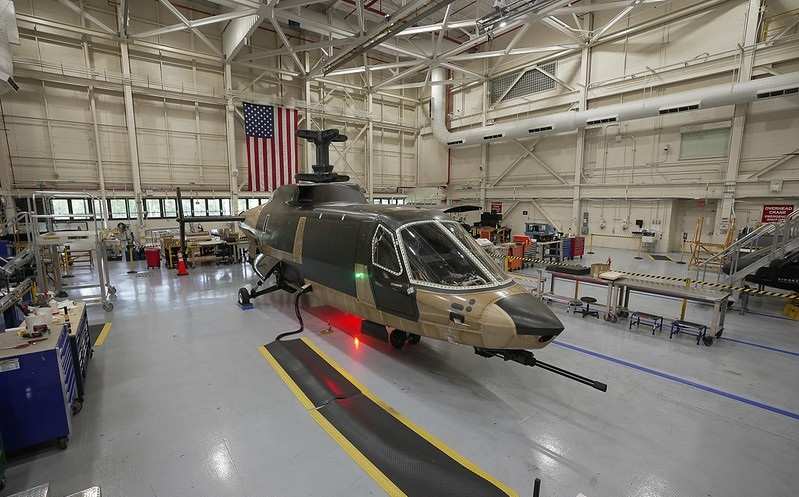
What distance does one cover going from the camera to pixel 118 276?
1143cm

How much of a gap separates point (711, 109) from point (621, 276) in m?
11.8

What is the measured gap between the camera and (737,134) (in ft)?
44.3

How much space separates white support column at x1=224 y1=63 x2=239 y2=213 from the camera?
1689 centimetres

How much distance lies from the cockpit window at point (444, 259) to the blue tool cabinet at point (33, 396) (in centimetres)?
393

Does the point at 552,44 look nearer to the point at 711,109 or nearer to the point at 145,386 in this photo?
the point at 711,109

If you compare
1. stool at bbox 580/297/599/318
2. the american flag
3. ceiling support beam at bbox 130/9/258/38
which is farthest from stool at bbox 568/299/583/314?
the american flag

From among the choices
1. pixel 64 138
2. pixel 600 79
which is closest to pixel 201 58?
pixel 64 138

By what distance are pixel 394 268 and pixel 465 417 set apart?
2.09 meters

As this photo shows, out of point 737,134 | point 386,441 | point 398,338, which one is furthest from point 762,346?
point 737,134

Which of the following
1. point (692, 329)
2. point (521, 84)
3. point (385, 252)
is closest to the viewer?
point (385, 252)

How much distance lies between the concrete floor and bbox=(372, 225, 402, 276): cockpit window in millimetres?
1586

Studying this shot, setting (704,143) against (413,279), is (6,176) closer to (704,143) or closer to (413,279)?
(413,279)

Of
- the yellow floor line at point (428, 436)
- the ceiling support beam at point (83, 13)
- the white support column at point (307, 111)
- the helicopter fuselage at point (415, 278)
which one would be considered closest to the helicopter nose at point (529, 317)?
the helicopter fuselage at point (415, 278)

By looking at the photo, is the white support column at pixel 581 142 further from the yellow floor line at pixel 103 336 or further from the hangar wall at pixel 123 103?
the yellow floor line at pixel 103 336
